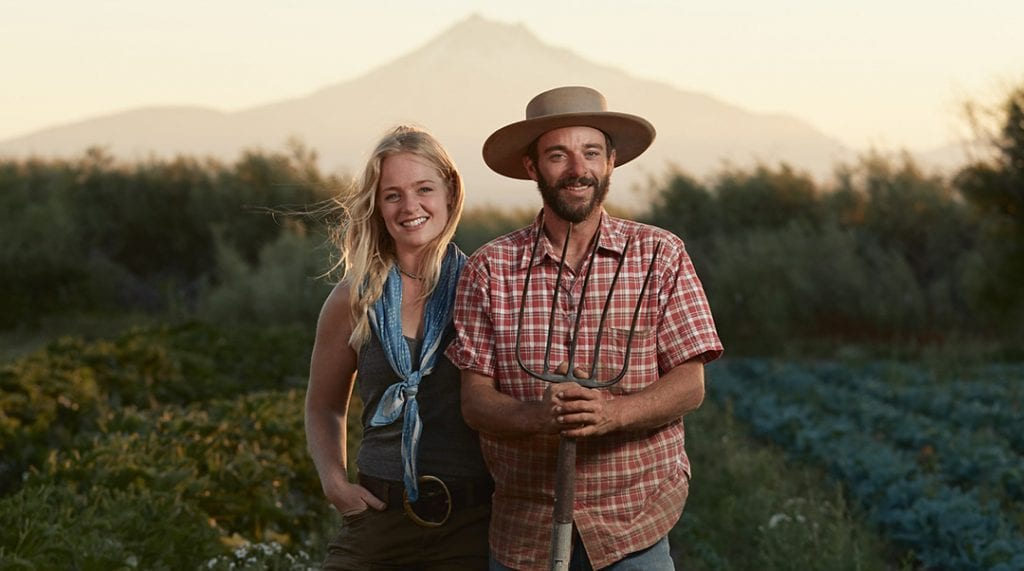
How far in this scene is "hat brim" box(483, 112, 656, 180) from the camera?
10.2ft

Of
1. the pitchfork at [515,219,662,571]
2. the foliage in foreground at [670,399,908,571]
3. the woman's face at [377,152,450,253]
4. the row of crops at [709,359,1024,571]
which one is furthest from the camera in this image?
the row of crops at [709,359,1024,571]

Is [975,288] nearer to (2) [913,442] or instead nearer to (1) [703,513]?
(2) [913,442]

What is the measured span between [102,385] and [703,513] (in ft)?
15.5

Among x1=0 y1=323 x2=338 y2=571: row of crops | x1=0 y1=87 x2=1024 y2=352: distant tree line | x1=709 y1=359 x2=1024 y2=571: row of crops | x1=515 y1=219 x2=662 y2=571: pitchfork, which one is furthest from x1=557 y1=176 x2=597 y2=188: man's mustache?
x1=0 y1=87 x2=1024 y2=352: distant tree line

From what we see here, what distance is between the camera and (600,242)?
309 cm

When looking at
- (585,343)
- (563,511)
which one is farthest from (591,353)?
(563,511)

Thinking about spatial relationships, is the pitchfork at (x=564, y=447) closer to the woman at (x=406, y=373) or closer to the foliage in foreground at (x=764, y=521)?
the woman at (x=406, y=373)

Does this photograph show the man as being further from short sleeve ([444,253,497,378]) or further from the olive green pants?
the olive green pants

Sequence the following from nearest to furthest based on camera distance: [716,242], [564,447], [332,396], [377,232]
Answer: [564,447] < [377,232] < [332,396] < [716,242]

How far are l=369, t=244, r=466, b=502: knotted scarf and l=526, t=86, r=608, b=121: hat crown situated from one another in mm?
546

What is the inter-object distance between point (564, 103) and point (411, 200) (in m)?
0.53

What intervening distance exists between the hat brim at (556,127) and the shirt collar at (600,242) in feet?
0.66

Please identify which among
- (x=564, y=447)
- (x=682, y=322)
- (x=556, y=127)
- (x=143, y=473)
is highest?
(x=556, y=127)

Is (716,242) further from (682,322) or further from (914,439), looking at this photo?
(682,322)
